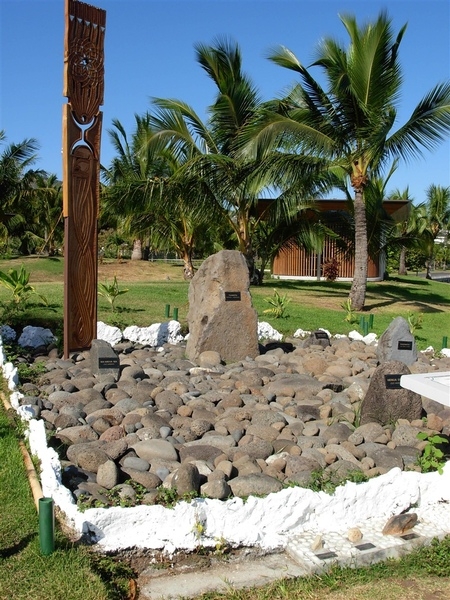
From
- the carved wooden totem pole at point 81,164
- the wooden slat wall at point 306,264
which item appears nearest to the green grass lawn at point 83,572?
the carved wooden totem pole at point 81,164

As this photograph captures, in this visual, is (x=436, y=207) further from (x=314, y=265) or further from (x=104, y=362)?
(x=104, y=362)

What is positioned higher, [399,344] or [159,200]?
[159,200]

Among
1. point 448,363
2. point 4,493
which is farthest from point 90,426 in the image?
point 448,363

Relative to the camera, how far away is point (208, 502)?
4.48 metres

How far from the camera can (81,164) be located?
365 inches

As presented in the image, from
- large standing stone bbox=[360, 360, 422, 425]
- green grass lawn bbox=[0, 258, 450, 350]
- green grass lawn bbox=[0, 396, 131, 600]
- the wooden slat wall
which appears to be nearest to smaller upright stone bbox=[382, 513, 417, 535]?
green grass lawn bbox=[0, 396, 131, 600]

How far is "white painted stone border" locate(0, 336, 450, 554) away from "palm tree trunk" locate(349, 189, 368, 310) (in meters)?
10.8

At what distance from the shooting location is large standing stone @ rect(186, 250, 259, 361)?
9508 mm

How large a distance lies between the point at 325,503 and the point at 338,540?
0.26m

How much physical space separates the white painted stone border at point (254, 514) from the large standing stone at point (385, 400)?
1418 millimetres

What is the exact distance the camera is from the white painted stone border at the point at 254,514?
4312mm

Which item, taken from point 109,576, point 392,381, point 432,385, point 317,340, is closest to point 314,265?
point 317,340

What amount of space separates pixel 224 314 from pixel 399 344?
2.46 meters

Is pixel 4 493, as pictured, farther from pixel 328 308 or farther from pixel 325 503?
pixel 328 308
